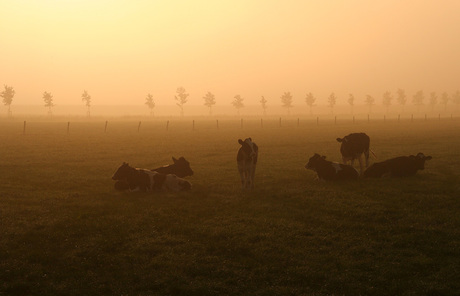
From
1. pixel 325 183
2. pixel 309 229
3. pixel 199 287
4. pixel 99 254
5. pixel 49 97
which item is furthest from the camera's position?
pixel 49 97

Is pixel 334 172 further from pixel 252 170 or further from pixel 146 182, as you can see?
pixel 146 182

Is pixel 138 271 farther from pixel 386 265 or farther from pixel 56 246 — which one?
pixel 386 265

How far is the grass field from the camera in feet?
23.6

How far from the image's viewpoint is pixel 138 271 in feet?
25.6

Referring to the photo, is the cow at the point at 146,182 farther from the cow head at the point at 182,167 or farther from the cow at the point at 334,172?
the cow at the point at 334,172

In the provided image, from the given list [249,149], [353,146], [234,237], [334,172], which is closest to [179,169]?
[249,149]

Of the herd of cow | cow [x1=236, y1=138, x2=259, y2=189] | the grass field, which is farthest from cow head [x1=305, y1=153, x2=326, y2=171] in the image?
cow [x1=236, y1=138, x2=259, y2=189]

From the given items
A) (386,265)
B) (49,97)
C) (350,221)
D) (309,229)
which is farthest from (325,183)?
(49,97)

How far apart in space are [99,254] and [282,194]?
757cm

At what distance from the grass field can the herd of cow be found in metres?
0.61

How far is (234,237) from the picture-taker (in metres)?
9.61

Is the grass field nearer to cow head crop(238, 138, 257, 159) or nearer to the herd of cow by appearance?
the herd of cow

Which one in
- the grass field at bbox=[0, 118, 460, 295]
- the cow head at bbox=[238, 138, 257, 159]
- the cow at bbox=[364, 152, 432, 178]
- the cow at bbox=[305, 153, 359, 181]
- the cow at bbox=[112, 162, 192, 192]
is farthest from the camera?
the cow at bbox=[364, 152, 432, 178]

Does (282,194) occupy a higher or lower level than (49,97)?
lower
